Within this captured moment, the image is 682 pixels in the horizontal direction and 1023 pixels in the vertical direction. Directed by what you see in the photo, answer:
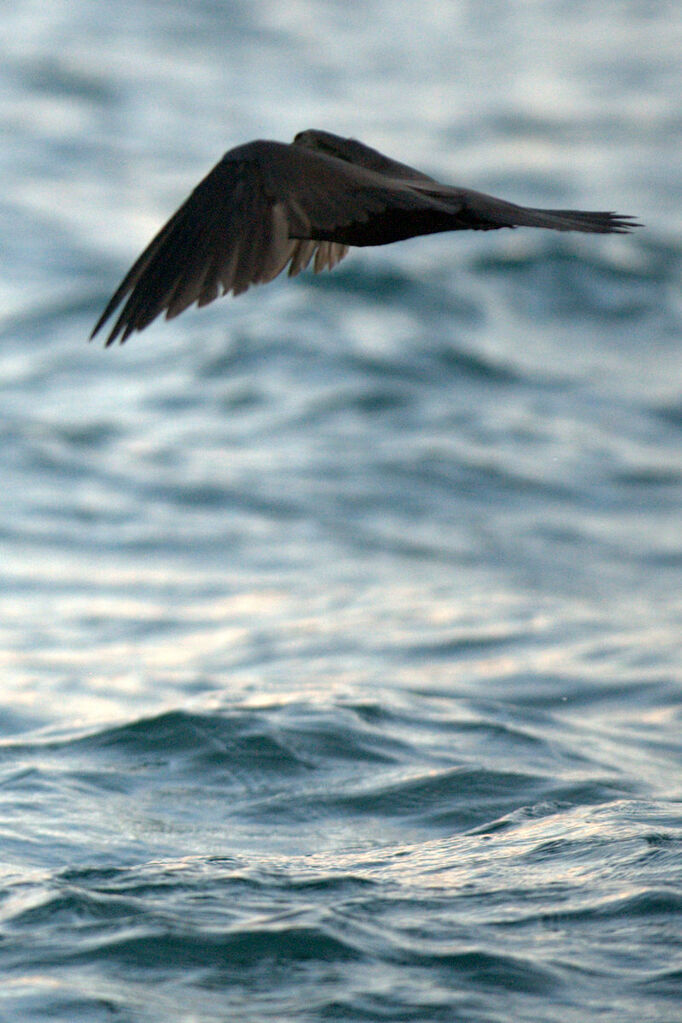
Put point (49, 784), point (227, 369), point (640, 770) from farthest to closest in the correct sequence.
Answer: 1. point (227, 369)
2. point (640, 770)
3. point (49, 784)

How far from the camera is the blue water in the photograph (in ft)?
10.9

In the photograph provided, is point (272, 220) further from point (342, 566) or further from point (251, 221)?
point (342, 566)

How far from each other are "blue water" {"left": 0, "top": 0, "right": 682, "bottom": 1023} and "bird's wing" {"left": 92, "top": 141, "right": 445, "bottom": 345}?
138cm

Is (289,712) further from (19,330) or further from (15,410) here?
(19,330)

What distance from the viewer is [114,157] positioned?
11.9 m

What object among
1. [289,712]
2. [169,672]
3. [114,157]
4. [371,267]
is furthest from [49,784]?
[114,157]

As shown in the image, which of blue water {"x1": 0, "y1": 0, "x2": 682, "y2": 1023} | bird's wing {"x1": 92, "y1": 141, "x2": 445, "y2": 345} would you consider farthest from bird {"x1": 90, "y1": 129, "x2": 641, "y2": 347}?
blue water {"x1": 0, "y1": 0, "x2": 682, "y2": 1023}

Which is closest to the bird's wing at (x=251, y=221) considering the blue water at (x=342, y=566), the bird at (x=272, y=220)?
the bird at (x=272, y=220)

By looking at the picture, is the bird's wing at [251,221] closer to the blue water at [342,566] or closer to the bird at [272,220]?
the bird at [272,220]

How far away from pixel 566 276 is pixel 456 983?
7.67 m

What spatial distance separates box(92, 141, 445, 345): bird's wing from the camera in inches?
128

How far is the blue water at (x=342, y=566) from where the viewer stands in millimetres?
3326

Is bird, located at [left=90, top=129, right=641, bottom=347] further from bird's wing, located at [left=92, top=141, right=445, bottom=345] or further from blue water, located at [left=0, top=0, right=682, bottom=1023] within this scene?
blue water, located at [left=0, top=0, right=682, bottom=1023]

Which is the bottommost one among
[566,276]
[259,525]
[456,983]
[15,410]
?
[456,983]
